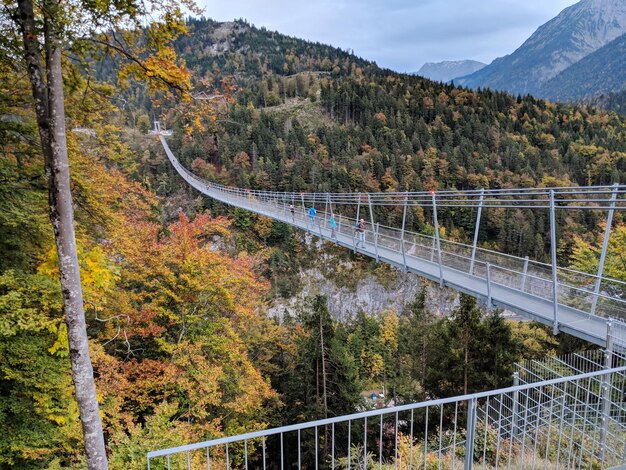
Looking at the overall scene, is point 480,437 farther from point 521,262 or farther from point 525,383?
point 521,262

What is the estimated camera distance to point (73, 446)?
6520 mm

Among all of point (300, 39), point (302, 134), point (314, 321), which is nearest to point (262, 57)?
point (300, 39)

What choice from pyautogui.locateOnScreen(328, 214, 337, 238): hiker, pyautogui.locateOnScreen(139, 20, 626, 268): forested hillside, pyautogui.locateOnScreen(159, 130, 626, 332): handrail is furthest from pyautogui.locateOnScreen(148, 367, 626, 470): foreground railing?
pyautogui.locateOnScreen(139, 20, 626, 268): forested hillside

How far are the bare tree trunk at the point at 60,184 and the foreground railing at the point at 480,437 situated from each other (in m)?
0.86

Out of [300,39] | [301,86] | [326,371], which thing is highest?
[300,39]

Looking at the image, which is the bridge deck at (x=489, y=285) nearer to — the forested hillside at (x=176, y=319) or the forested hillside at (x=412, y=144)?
the forested hillside at (x=176, y=319)

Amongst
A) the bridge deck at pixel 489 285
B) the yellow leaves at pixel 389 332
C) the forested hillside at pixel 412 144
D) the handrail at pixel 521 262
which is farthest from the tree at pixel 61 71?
the forested hillside at pixel 412 144

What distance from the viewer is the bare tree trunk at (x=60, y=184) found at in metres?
2.60

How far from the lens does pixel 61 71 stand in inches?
111

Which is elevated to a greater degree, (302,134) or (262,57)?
(262,57)

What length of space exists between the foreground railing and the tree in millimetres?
1125

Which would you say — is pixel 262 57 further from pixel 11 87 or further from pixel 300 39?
pixel 11 87

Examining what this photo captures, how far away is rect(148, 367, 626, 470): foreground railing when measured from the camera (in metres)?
2.42

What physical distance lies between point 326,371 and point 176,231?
8467 mm
